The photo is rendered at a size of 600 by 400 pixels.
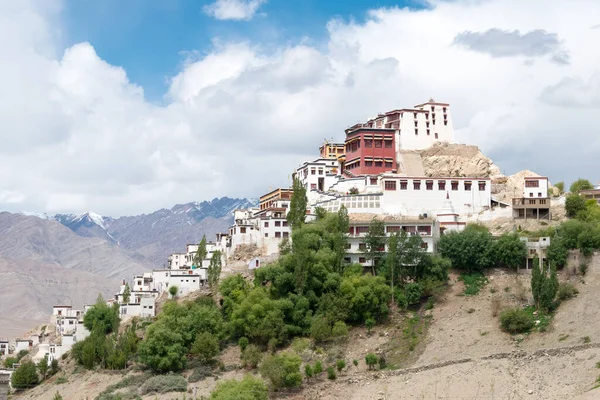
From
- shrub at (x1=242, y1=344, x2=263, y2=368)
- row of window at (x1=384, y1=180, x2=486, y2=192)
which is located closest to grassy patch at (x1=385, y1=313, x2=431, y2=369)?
shrub at (x1=242, y1=344, x2=263, y2=368)

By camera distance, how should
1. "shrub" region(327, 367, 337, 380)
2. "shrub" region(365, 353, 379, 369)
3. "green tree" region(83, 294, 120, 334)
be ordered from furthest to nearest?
1. "green tree" region(83, 294, 120, 334)
2. "shrub" region(365, 353, 379, 369)
3. "shrub" region(327, 367, 337, 380)

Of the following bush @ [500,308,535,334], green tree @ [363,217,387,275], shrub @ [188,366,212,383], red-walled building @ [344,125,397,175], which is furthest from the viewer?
red-walled building @ [344,125,397,175]

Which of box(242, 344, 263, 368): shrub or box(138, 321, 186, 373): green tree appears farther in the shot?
box(138, 321, 186, 373): green tree

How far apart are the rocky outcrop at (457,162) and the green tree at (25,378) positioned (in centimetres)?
3717

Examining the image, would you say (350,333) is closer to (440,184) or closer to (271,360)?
(271,360)

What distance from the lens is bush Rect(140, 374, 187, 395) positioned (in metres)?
60.6

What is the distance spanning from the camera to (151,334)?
65.4 metres

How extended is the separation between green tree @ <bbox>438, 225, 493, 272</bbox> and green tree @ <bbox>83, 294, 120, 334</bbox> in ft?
86.4

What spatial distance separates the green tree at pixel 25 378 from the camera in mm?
73875

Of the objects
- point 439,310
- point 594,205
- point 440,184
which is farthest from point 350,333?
point 594,205

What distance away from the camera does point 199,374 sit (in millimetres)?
62125

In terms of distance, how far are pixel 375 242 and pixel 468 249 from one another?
259 inches

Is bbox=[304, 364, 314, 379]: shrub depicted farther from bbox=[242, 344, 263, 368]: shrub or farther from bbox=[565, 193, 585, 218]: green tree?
bbox=[565, 193, 585, 218]: green tree

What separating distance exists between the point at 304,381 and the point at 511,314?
531 inches
